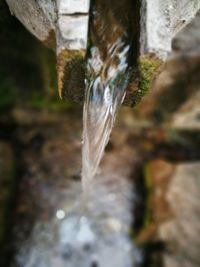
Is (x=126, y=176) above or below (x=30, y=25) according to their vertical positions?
below

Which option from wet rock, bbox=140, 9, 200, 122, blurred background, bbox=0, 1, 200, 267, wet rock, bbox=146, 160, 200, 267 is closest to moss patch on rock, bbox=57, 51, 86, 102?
blurred background, bbox=0, 1, 200, 267

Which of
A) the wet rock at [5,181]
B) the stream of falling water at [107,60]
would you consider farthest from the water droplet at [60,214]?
the stream of falling water at [107,60]

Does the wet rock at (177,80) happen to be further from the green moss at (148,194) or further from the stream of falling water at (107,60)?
the stream of falling water at (107,60)

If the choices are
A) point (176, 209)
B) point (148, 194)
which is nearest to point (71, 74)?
point (176, 209)

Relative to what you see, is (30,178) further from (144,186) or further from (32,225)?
(144,186)

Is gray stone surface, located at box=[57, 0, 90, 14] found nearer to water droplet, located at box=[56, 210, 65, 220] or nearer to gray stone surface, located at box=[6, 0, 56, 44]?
gray stone surface, located at box=[6, 0, 56, 44]

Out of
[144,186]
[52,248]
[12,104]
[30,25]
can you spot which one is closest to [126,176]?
[144,186]

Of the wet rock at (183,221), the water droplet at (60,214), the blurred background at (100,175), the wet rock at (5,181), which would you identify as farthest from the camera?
the water droplet at (60,214)

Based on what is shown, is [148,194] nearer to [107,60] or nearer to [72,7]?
[107,60]
